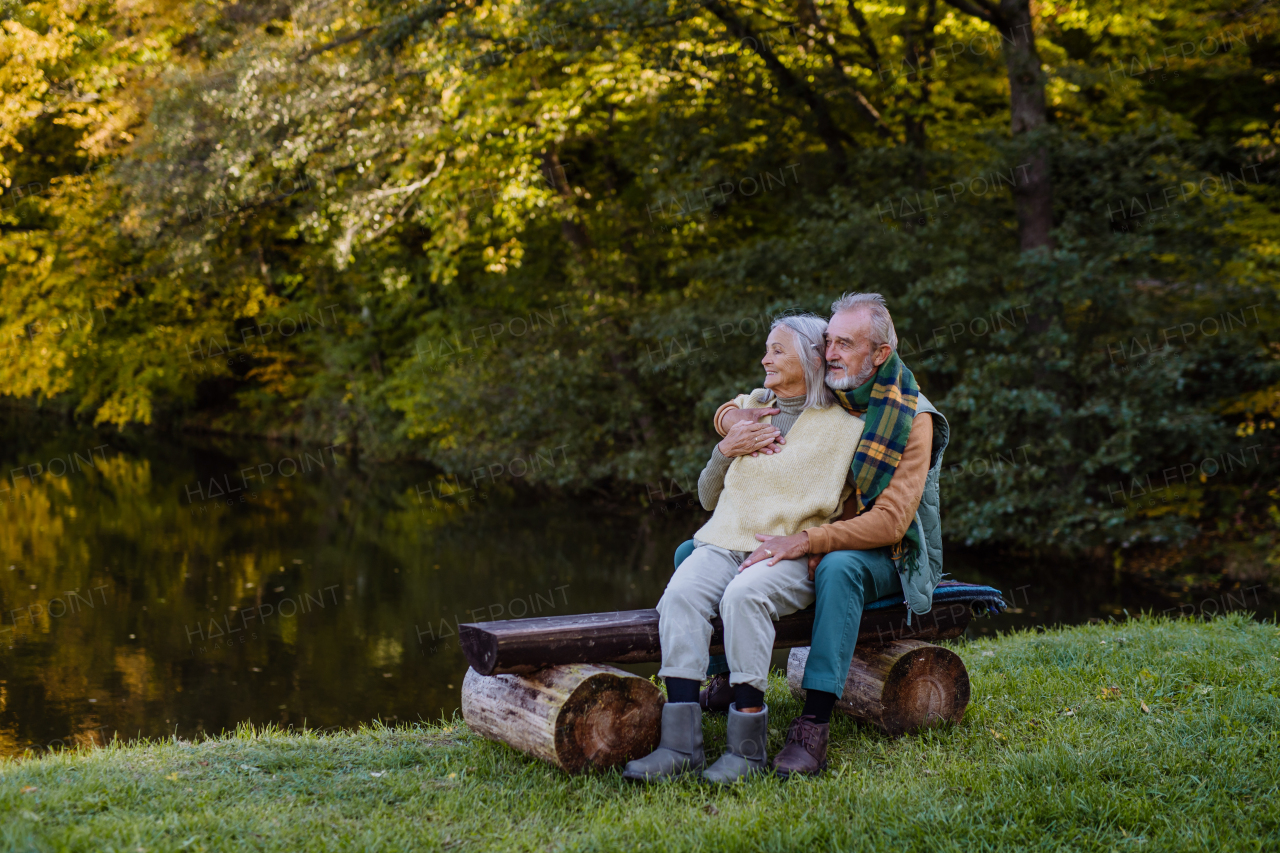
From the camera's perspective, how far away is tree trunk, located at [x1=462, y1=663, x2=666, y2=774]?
11.6 ft

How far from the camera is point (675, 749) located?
354 cm

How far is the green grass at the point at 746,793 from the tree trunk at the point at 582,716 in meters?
0.09

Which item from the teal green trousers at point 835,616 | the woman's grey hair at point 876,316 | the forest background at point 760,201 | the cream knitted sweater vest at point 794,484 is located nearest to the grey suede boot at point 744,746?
the teal green trousers at point 835,616

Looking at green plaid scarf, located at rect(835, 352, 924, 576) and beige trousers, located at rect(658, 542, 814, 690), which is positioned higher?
green plaid scarf, located at rect(835, 352, 924, 576)

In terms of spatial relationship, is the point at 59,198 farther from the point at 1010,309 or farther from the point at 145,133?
the point at 1010,309

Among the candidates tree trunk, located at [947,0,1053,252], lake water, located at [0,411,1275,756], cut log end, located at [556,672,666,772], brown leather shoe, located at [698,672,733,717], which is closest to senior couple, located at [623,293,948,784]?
cut log end, located at [556,672,666,772]

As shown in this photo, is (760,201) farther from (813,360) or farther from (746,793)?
(746,793)

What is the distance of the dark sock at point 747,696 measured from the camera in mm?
3553

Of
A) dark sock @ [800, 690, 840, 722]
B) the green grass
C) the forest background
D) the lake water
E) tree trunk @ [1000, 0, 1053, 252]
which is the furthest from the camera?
tree trunk @ [1000, 0, 1053, 252]

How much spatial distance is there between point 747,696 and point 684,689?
21 cm

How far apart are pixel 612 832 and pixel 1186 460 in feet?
31.9

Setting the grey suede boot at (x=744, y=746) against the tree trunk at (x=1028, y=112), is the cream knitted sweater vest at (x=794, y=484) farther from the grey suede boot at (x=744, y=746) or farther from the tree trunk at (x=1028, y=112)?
the tree trunk at (x=1028, y=112)

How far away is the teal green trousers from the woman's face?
2.14ft

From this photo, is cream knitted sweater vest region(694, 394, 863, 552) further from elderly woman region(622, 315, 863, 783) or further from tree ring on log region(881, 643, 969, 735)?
tree ring on log region(881, 643, 969, 735)
